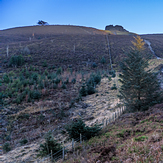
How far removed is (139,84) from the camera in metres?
12.6

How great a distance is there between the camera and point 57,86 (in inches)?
922

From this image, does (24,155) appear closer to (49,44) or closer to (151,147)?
(151,147)

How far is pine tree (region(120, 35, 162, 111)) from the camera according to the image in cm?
1201

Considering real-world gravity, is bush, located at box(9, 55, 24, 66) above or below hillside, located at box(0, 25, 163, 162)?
above

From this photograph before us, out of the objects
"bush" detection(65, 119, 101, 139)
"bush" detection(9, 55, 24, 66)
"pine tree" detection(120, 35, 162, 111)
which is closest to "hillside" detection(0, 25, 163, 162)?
"bush" detection(9, 55, 24, 66)

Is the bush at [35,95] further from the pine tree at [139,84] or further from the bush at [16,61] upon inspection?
the bush at [16,61]

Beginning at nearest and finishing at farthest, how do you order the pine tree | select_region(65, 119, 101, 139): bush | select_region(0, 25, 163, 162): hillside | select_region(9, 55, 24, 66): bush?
select_region(65, 119, 101, 139): bush → select_region(0, 25, 163, 162): hillside → the pine tree → select_region(9, 55, 24, 66): bush

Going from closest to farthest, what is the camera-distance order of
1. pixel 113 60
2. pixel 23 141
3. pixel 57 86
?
pixel 23 141
pixel 57 86
pixel 113 60

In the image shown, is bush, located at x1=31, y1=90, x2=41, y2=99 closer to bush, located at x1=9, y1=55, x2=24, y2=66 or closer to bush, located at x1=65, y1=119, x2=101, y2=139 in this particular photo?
bush, located at x1=65, y1=119, x2=101, y2=139

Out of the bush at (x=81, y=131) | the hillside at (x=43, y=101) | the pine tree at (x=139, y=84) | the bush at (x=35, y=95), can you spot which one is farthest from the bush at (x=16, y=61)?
the bush at (x=81, y=131)

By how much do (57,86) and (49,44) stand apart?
30925 millimetres

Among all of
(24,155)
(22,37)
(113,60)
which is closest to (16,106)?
(24,155)

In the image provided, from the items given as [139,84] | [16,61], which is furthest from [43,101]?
[16,61]

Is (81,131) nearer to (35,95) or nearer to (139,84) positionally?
(139,84)
